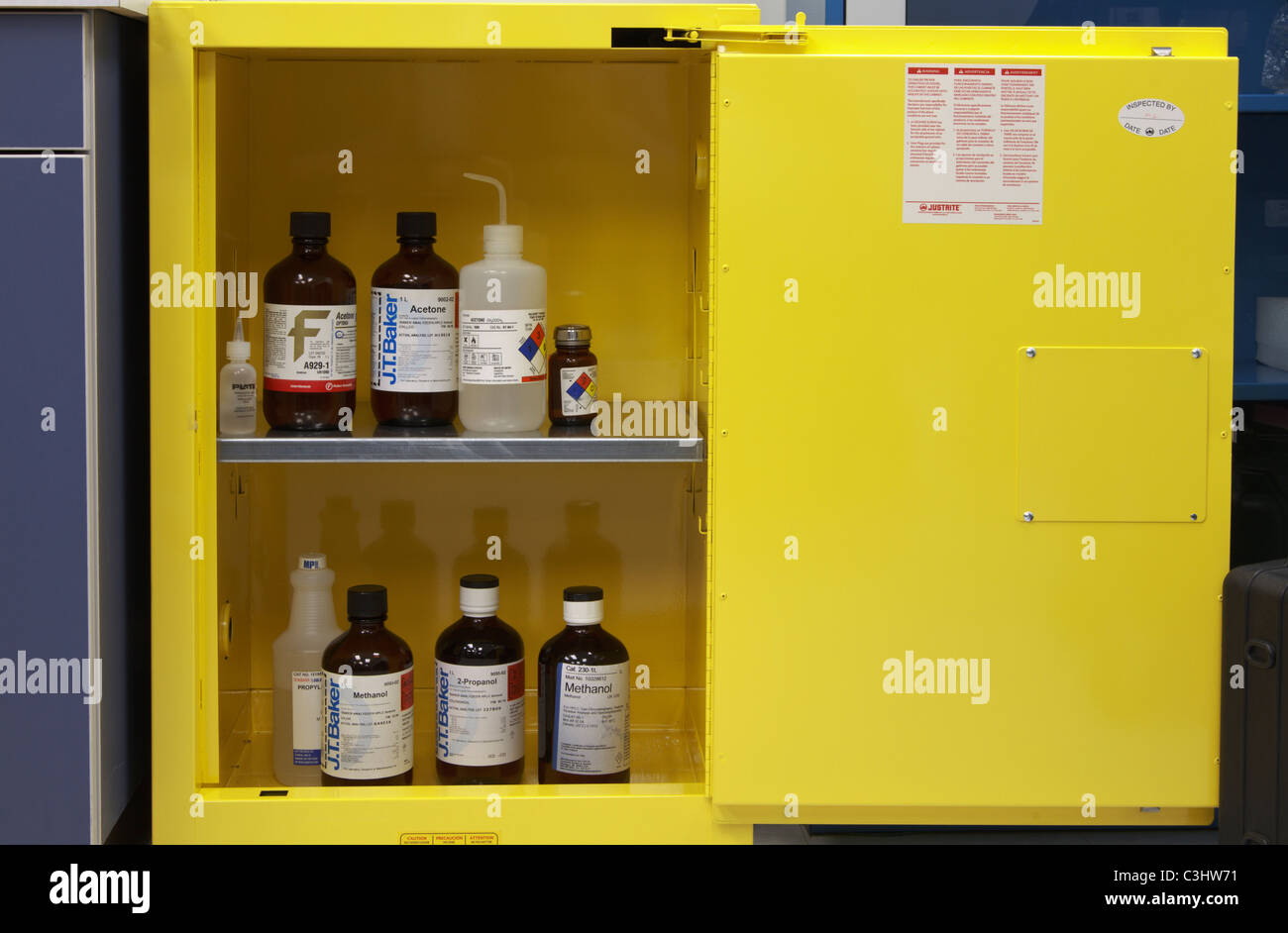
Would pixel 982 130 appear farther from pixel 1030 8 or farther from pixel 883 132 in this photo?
pixel 1030 8

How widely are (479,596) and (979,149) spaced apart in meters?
0.74

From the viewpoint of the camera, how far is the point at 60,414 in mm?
1267

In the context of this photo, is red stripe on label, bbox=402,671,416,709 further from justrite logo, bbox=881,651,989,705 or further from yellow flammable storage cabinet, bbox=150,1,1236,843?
justrite logo, bbox=881,651,989,705

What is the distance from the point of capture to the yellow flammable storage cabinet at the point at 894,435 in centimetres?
131

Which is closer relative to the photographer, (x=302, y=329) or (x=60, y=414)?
(x=60, y=414)

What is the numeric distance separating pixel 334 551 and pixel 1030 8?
125 cm

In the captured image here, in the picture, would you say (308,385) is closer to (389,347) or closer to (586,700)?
(389,347)

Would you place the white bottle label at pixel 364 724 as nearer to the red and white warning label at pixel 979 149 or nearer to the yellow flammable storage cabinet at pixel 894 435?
the yellow flammable storage cabinet at pixel 894 435

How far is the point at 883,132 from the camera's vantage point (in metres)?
1.31

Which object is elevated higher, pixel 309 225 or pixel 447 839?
pixel 309 225

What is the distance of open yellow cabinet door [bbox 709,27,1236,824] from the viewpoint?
1311 millimetres

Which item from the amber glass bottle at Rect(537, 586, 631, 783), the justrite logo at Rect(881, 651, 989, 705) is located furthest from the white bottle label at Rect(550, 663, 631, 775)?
the justrite logo at Rect(881, 651, 989, 705)

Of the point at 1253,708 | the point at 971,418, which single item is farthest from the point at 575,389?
the point at 1253,708
